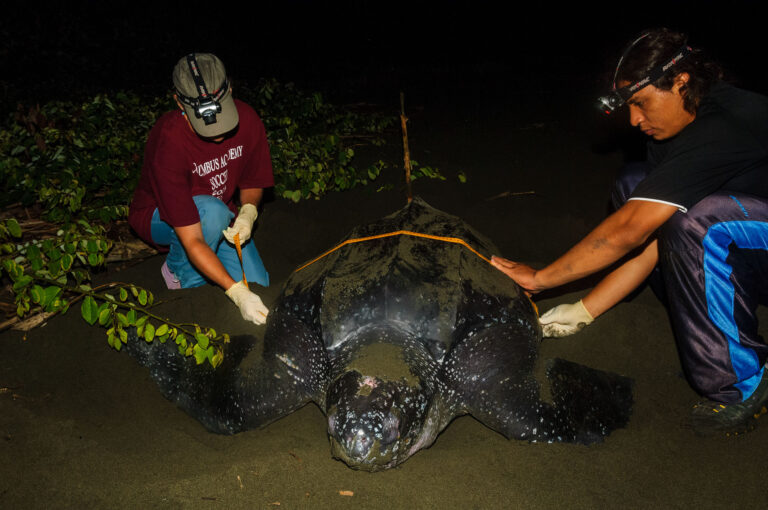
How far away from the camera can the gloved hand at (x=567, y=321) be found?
243 centimetres

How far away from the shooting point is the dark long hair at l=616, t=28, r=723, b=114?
1677mm

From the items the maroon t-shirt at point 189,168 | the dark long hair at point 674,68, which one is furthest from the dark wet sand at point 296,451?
the dark long hair at point 674,68

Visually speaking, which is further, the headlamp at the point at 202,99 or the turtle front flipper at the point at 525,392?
the headlamp at the point at 202,99

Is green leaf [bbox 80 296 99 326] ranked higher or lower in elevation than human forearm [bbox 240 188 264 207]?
higher

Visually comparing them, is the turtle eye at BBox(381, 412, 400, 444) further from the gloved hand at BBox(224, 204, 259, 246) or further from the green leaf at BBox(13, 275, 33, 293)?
the green leaf at BBox(13, 275, 33, 293)

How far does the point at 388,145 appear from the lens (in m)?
4.62

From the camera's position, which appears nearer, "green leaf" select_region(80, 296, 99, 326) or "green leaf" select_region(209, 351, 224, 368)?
"green leaf" select_region(80, 296, 99, 326)

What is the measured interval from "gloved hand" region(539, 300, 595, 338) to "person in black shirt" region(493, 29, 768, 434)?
0.47 metres

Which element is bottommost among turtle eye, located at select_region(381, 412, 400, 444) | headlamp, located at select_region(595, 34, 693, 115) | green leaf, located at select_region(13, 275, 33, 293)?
turtle eye, located at select_region(381, 412, 400, 444)

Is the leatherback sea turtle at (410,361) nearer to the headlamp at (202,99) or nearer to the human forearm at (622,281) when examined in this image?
the human forearm at (622,281)

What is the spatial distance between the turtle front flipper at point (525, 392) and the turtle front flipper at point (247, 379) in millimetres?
611

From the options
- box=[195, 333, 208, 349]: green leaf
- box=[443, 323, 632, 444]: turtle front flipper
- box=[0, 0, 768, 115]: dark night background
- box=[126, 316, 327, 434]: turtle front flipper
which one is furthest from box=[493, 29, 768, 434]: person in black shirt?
box=[0, 0, 768, 115]: dark night background

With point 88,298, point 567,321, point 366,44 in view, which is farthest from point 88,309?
point 366,44

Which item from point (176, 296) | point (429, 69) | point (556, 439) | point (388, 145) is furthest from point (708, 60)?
point (429, 69)
